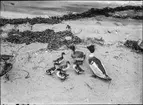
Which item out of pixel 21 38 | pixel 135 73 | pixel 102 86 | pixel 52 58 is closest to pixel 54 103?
pixel 102 86

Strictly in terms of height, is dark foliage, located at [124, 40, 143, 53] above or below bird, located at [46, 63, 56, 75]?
above

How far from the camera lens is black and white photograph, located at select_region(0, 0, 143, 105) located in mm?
6484

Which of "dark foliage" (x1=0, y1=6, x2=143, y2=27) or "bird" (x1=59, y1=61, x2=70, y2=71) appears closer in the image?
"bird" (x1=59, y1=61, x2=70, y2=71)

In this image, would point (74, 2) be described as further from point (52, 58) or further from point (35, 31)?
point (52, 58)

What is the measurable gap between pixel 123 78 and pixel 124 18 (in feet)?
12.7

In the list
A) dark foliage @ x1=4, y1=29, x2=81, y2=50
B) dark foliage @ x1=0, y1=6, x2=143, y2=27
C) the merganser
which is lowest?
the merganser

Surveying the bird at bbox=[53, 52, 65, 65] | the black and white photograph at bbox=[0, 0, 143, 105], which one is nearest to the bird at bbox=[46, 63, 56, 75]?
the black and white photograph at bbox=[0, 0, 143, 105]

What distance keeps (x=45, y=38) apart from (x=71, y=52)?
1.17 m

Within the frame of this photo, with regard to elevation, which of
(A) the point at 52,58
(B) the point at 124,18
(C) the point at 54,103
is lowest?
(C) the point at 54,103

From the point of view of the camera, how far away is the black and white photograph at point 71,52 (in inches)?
255

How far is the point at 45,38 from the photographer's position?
341 inches

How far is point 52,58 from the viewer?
7.72m

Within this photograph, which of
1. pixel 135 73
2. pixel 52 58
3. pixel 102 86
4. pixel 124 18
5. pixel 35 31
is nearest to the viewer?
pixel 102 86

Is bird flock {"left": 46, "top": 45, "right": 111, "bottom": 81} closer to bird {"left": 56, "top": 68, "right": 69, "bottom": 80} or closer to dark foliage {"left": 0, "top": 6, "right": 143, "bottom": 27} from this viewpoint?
bird {"left": 56, "top": 68, "right": 69, "bottom": 80}
